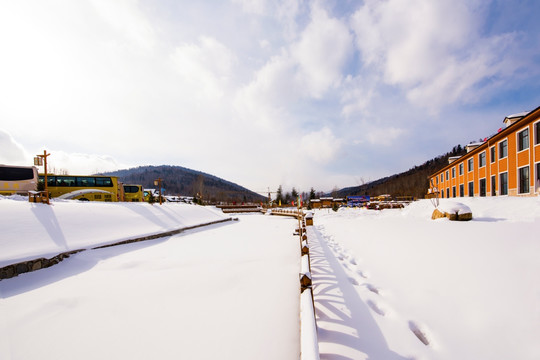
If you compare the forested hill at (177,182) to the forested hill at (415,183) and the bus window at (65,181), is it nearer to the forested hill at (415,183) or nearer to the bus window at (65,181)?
the forested hill at (415,183)

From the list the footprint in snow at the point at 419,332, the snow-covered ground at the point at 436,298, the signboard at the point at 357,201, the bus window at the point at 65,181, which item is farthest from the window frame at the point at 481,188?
the bus window at the point at 65,181

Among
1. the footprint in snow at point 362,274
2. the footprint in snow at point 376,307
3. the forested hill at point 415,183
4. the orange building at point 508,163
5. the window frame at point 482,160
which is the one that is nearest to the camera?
the footprint in snow at point 376,307

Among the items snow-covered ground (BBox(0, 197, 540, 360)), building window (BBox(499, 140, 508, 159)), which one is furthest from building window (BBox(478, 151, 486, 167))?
snow-covered ground (BBox(0, 197, 540, 360))

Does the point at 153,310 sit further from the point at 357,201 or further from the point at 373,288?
the point at 357,201

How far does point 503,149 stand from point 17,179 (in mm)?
38635

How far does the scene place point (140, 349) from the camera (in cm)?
305

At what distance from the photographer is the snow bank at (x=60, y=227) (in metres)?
6.41

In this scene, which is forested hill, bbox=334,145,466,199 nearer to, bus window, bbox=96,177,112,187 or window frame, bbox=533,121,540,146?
window frame, bbox=533,121,540,146

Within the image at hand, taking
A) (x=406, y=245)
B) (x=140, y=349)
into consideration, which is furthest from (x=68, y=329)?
(x=406, y=245)

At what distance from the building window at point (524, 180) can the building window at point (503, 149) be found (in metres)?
2.66

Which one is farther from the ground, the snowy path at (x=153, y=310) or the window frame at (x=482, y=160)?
the window frame at (x=482, y=160)

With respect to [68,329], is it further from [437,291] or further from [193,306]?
[437,291]

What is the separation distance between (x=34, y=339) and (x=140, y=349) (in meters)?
1.93

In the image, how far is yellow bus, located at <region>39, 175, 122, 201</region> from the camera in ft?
62.3
